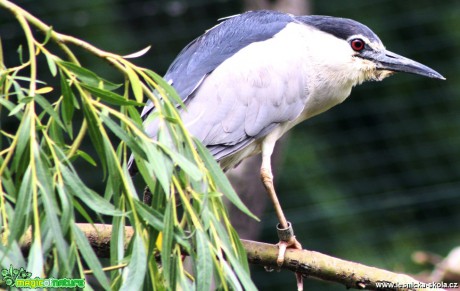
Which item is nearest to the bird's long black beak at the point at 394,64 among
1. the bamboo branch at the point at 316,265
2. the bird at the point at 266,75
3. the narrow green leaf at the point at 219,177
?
the bird at the point at 266,75

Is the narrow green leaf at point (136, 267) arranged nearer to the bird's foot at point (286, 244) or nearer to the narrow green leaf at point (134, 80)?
the narrow green leaf at point (134, 80)

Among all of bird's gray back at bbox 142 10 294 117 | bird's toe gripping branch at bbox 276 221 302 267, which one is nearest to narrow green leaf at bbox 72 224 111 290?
bird's toe gripping branch at bbox 276 221 302 267

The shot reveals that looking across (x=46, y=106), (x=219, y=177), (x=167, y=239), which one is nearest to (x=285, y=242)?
(x=219, y=177)

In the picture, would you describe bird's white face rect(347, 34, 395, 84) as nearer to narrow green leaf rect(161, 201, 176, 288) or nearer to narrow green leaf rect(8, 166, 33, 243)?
narrow green leaf rect(161, 201, 176, 288)

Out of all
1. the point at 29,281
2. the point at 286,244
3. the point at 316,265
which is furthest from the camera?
the point at 286,244

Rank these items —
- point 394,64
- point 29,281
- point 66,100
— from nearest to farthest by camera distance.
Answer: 1. point 29,281
2. point 66,100
3. point 394,64

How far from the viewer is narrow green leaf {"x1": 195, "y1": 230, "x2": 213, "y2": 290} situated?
1.40 m

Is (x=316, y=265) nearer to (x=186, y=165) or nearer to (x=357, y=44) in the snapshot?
(x=186, y=165)

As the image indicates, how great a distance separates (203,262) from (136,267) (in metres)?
0.10

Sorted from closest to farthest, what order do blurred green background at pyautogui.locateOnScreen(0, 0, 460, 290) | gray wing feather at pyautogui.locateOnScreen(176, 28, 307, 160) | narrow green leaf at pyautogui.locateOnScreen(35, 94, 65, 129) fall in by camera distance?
narrow green leaf at pyautogui.locateOnScreen(35, 94, 65, 129) < gray wing feather at pyautogui.locateOnScreen(176, 28, 307, 160) < blurred green background at pyautogui.locateOnScreen(0, 0, 460, 290)

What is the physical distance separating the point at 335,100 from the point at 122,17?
2443 mm

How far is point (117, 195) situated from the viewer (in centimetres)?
146

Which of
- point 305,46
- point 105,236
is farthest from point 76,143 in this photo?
point 305,46

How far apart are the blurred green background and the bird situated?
2.09 meters
